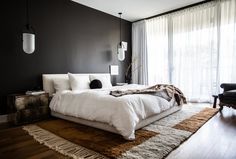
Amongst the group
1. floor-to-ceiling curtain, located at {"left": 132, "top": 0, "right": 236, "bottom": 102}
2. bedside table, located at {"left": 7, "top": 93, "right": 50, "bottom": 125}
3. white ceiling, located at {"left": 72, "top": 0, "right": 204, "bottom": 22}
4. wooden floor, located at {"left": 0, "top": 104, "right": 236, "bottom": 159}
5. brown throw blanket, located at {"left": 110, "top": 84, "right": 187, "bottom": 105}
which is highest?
white ceiling, located at {"left": 72, "top": 0, "right": 204, "bottom": 22}

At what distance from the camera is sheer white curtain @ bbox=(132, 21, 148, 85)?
6023 mm

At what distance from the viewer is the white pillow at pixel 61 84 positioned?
369 centimetres

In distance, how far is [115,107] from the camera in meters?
2.31

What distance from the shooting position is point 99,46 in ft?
17.0

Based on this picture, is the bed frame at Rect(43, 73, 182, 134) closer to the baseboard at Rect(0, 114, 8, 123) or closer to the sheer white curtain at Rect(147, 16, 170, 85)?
the baseboard at Rect(0, 114, 8, 123)

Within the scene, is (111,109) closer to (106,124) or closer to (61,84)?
(106,124)

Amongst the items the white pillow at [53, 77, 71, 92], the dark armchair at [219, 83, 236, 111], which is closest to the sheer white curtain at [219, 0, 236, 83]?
the dark armchair at [219, 83, 236, 111]

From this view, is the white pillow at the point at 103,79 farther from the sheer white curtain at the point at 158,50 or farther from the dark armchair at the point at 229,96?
the dark armchair at the point at 229,96

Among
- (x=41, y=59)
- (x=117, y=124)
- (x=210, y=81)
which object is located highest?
(x=41, y=59)

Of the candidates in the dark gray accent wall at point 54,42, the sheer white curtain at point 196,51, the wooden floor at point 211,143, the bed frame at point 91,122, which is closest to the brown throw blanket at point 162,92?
the bed frame at point 91,122

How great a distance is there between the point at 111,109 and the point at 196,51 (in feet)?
12.0

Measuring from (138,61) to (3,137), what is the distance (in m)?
4.76

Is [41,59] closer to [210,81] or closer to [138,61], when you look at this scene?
[138,61]

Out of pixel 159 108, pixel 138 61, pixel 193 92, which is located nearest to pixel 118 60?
pixel 138 61
